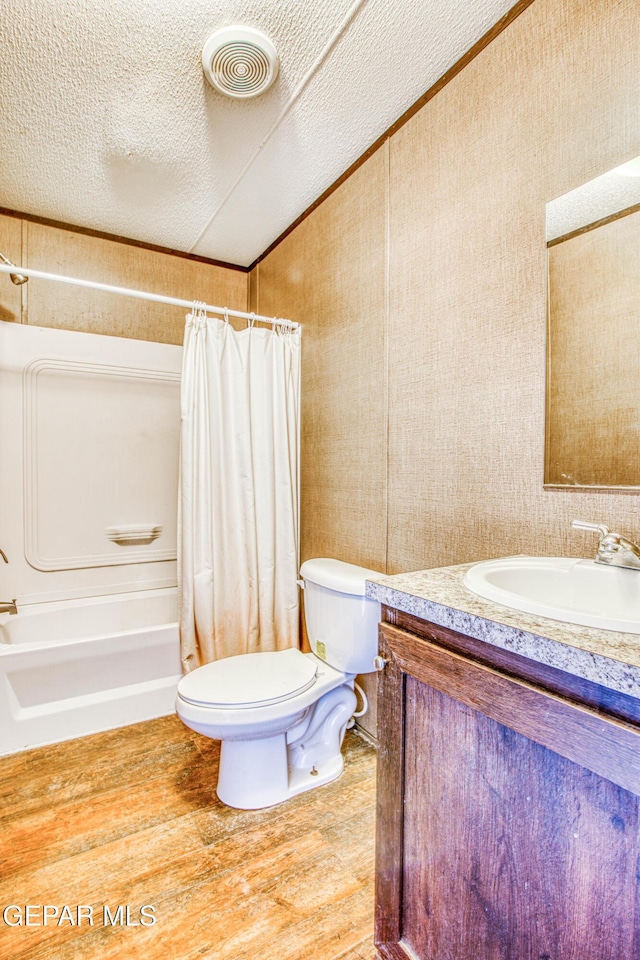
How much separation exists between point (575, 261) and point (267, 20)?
1106 mm

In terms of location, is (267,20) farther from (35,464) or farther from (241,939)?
(241,939)

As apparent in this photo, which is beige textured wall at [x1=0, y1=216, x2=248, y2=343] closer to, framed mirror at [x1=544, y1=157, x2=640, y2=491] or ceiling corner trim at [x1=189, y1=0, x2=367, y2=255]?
ceiling corner trim at [x1=189, y1=0, x2=367, y2=255]

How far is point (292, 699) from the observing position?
1463mm

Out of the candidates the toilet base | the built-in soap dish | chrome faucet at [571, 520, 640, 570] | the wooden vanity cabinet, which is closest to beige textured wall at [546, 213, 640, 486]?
chrome faucet at [571, 520, 640, 570]

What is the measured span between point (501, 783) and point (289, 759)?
1.16 m

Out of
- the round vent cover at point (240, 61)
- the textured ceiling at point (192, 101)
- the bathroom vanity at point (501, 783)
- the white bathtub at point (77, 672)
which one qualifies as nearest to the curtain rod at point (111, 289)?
the textured ceiling at point (192, 101)

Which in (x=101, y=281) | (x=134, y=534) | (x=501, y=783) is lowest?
(x=501, y=783)

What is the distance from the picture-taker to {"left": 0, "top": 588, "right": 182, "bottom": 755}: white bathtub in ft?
6.00

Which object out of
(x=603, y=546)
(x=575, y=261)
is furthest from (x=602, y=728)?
(x=575, y=261)

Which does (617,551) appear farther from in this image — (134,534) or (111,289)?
(134,534)

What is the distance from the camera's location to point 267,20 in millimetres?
1307

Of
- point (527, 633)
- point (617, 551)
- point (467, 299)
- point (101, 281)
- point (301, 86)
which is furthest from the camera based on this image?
point (101, 281)

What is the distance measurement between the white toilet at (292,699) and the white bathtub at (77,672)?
1.93ft

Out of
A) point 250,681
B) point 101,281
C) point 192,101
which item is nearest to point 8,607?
point 250,681
